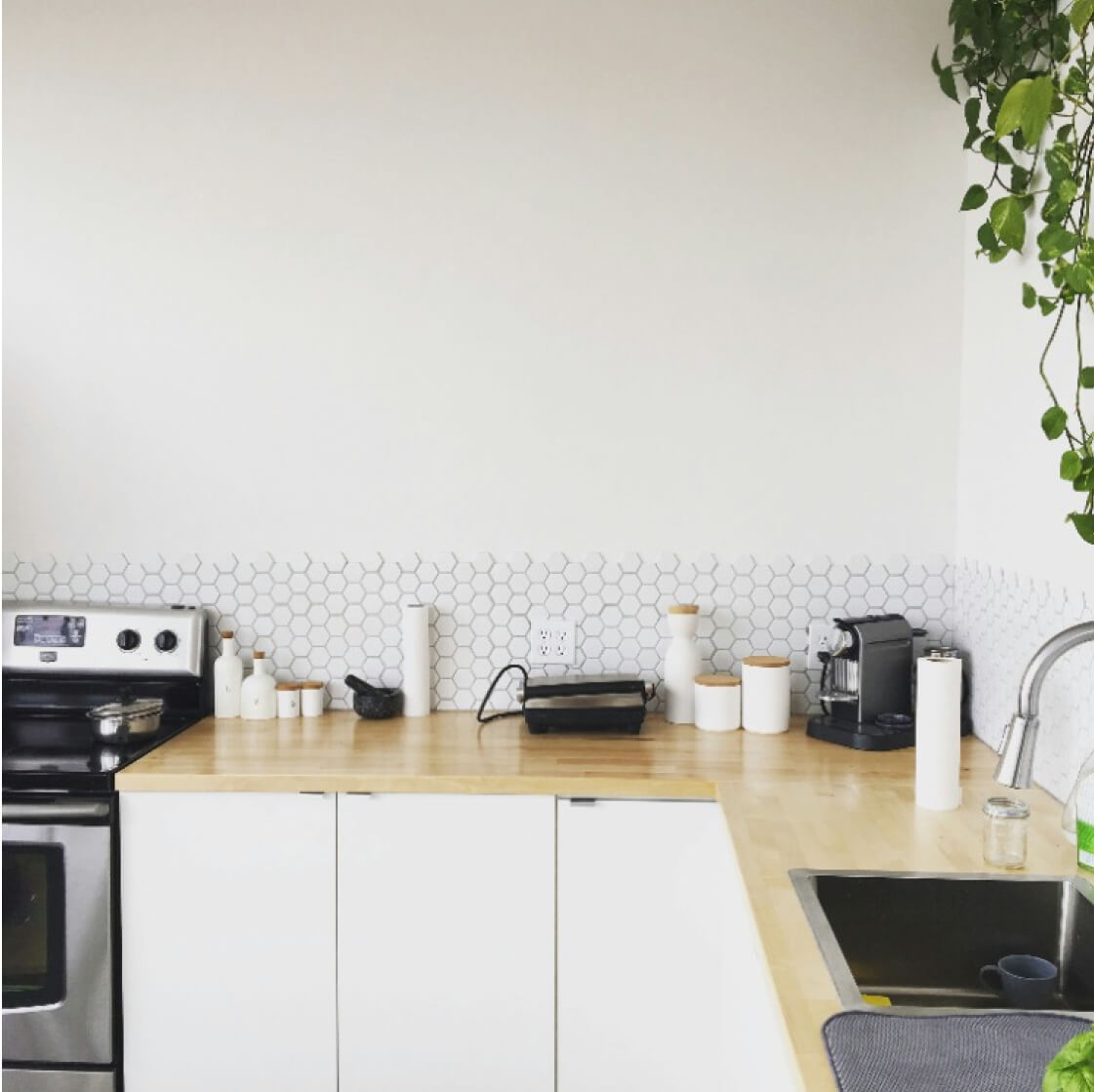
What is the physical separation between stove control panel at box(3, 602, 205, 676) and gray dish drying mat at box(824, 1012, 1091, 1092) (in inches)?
81.4

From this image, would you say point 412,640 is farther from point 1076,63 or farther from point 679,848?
point 1076,63

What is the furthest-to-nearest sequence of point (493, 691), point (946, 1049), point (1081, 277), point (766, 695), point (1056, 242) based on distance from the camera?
1. point (493, 691)
2. point (766, 695)
3. point (1056, 242)
4. point (1081, 277)
5. point (946, 1049)

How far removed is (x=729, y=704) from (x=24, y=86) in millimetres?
2369

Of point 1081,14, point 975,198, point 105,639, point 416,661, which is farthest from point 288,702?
point 1081,14

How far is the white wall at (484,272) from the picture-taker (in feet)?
9.63

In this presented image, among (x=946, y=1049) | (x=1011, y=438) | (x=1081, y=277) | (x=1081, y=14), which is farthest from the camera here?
(x=1011, y=438)

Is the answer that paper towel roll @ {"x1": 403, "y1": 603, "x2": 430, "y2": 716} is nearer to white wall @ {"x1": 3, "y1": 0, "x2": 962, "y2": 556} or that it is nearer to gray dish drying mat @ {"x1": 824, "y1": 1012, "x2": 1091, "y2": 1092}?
white wall @ {"x1": 3, "y1": 0, "x2": 962, "y2": 556}

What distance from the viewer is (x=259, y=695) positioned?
294 cm

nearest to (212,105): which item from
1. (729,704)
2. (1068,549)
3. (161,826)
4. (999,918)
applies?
(161,826)

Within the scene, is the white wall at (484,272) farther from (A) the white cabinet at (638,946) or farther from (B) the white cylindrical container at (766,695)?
(A) the white cabinet at (638,946)

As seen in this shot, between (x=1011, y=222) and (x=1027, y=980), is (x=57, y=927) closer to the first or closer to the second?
(x=1027, y=980)

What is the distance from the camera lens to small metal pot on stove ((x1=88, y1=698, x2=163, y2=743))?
265 centimetres

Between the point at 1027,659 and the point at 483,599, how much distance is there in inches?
51.6

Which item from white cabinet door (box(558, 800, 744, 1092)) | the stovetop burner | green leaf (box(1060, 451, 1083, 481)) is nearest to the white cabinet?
white cabinet door (box(558, 800, 744, 1092))
